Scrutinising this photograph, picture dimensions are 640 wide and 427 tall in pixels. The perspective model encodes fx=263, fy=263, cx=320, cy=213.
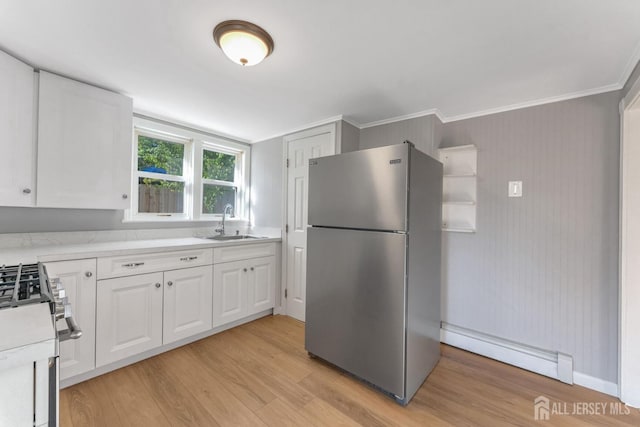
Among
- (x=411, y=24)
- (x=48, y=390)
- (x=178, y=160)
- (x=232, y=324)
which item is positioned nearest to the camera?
(x=48, y=390)

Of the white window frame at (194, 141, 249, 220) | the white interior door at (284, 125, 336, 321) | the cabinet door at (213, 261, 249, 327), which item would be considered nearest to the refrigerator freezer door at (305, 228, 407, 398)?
the white interior door at (284, 125, 336, 321)

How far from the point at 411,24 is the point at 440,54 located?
35 centimetres

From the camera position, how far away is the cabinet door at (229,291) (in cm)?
247

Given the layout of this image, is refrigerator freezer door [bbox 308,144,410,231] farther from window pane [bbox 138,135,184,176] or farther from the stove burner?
window pane [bbox 138,135,184,176]

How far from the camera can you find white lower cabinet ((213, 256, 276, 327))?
2.49m

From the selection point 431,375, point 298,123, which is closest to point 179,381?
point 431,375

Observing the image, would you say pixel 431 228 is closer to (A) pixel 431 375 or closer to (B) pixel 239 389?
(A) pixel 431 375

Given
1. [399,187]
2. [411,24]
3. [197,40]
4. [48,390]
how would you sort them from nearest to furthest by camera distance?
[48,390]
[411,24]
[197,40]
[399,187]

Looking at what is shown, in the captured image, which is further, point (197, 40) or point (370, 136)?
point (370, 136)

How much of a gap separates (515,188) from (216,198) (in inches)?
122

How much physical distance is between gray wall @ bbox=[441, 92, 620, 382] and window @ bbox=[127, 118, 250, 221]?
8.50 ft

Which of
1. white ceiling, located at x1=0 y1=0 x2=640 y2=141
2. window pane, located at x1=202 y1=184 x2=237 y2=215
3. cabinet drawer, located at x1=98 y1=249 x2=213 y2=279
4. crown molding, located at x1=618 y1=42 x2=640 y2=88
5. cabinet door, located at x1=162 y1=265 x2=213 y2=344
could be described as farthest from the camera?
window pane, located at x1=202 y1=184 x2=237 y2=215

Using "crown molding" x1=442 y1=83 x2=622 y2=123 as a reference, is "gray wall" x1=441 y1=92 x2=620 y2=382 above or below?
below

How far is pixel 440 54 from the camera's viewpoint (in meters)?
1.57
